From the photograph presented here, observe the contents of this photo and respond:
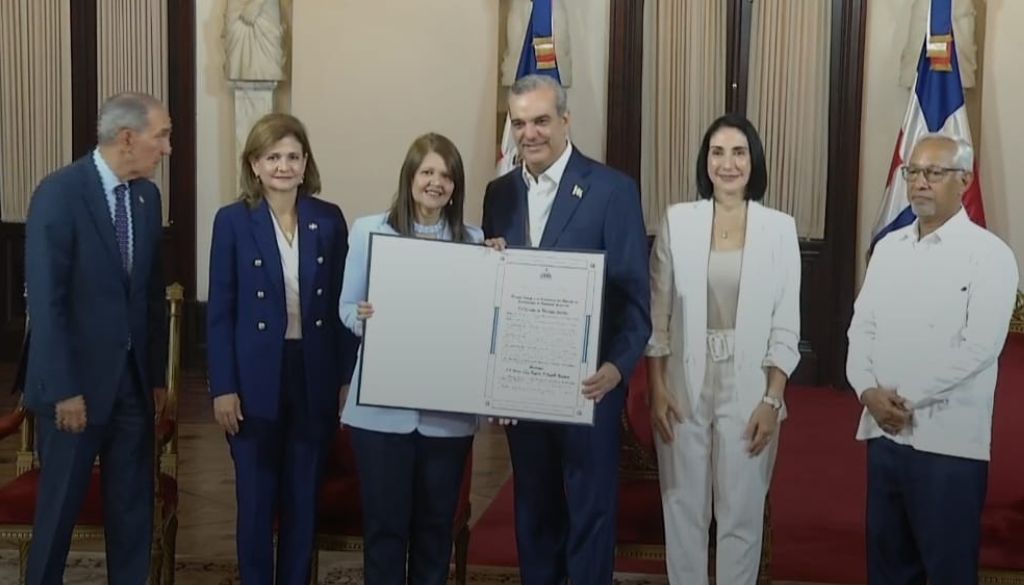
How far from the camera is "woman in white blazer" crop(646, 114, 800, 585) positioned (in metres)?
3.52

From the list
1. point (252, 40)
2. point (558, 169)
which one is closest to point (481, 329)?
point (558, 169)

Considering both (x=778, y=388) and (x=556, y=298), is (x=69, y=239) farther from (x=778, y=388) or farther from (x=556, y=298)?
(x=778, y=388)

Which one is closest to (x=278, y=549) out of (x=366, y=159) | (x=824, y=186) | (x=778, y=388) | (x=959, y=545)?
(x=778, y=388)

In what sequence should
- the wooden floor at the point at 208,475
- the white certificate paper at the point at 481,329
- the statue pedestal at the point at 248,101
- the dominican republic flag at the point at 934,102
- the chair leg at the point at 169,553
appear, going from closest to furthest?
the white certificate paper at the point at 481,329 < the chair leg at the point at 169,553 < the wooden floor at the point at 208,475 < the dominican republic flag at the point at 934,102 < the statue pedestal at the point at 248,101

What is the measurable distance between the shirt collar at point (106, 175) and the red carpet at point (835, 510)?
194cm

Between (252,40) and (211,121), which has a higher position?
(252,40)

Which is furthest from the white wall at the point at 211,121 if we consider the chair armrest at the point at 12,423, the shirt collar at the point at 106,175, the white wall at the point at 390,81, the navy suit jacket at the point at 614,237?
the navy suit jacket at the point at 614,237

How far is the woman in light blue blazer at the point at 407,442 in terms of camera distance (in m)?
3.43

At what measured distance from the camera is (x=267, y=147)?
3490 millimetres

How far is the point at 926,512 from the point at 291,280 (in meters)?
1.85

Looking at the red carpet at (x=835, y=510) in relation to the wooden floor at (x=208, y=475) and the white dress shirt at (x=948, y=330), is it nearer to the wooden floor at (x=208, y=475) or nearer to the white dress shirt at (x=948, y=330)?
the wooden floor at (x=208, y=475)

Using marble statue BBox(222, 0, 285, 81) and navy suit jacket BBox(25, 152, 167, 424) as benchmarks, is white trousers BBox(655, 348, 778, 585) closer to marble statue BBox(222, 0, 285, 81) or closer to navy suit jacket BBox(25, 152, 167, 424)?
navy suit jacket BBox(25, 152, 167, 424)

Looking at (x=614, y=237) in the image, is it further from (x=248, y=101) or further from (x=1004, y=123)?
(x=248, y=101)

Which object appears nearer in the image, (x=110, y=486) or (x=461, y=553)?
(x=110, y=486)
